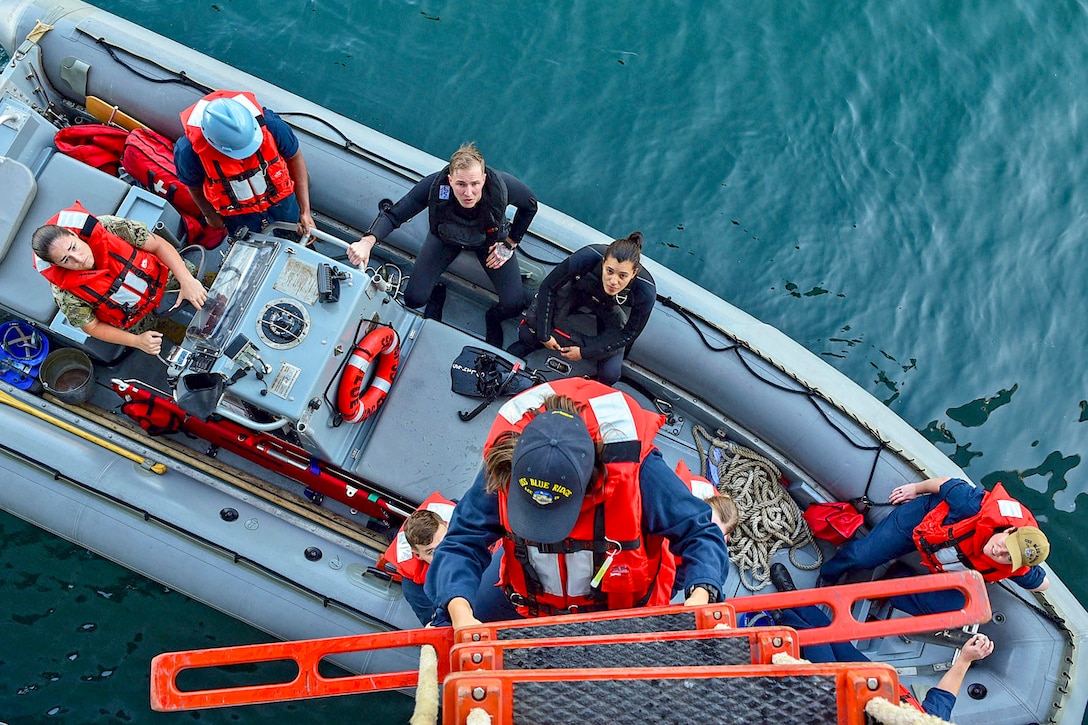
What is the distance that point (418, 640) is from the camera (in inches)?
65.9

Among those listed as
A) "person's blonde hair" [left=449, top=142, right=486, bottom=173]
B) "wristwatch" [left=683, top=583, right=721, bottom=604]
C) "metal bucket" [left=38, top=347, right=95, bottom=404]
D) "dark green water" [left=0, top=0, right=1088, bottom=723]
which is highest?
"dark green water" [left=0, top=0, right=1088, bottom=723]

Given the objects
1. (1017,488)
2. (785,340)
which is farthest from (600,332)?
(1017,488)

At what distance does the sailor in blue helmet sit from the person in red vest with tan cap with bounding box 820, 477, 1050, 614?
2618 mm

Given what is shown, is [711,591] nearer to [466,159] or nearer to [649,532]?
[649,532]

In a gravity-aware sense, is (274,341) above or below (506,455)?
above

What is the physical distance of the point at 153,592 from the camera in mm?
3521

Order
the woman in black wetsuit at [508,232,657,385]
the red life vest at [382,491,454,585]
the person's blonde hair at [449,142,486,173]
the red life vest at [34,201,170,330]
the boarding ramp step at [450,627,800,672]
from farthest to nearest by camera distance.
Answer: the woman in black wetsuit at [508,232,657,385], the person's blonde hair at [449,142,486,173], the red life vest at [34,201,170,330], the red life vest at [382,491,454,585], the boarding ramp step at [450,627,800,672]

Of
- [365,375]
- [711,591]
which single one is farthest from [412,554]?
[711,591]

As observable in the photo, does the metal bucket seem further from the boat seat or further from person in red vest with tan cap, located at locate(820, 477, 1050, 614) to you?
person in red vest with tan cap, located at locate(820, 477, 1050, 614)

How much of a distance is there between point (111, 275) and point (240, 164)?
1.99 ft

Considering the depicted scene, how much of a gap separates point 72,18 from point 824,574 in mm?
4318

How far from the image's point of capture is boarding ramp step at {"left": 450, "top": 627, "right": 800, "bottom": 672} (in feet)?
4.88

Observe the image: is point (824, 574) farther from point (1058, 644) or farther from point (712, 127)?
point (712, 127)

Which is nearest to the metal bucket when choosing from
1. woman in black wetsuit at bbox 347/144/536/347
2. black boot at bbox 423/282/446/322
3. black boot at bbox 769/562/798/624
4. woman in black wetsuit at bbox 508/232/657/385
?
woman in black wetsuit at bbox 347/144/536/347
